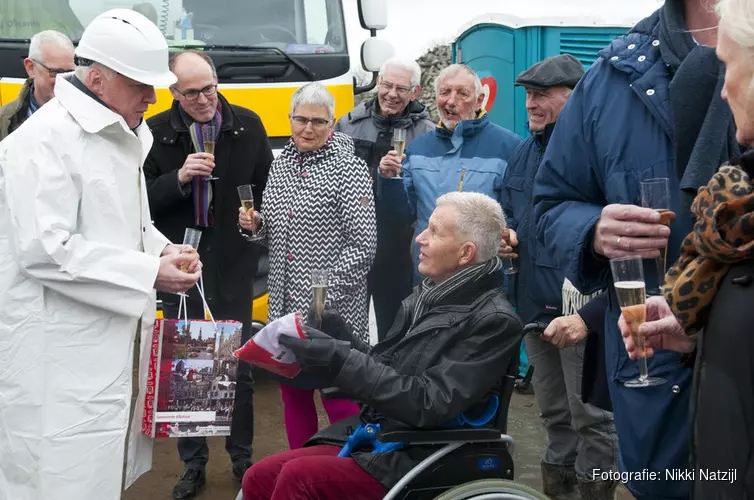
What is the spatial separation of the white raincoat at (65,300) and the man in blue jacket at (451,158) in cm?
213

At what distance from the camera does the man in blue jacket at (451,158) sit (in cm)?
513

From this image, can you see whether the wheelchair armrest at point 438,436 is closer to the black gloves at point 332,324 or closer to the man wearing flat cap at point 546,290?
the black gloves at point 332,324

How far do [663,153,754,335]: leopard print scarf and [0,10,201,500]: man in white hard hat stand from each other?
192 centimetres

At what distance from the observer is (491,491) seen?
9.87 ft

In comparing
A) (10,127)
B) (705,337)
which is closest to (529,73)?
(10,127)

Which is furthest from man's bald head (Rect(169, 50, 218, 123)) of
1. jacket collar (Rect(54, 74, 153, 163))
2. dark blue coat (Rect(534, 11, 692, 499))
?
dark blue coat (Rect(534, 11, 692, 499))

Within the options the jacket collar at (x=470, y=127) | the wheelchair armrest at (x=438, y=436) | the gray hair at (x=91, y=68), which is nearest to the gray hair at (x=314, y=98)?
the jacket collar at (x=470, y=127)

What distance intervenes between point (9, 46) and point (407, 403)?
178 inches

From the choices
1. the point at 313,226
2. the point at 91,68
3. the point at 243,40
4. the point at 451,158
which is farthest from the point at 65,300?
the point at 243,40

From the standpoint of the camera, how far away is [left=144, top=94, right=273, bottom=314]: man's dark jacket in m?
4.86

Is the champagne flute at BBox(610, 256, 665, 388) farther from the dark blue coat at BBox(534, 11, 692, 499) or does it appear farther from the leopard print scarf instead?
the leopard print scarf

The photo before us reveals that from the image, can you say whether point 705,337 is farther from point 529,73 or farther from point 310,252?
point 529,73

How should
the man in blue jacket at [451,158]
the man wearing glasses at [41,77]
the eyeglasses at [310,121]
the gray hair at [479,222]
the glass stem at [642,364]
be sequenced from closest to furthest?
1. the glass stem at [642,364]
2. the gray hair at [479,222]
3. the eyeglasses at [310,121]
4. the man in blue jacket at [451,158]
5. the man wearing glasses at [41,77]

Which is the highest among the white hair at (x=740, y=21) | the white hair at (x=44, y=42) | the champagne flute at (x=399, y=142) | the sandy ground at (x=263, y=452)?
the white hair at (x=44, y=42)
